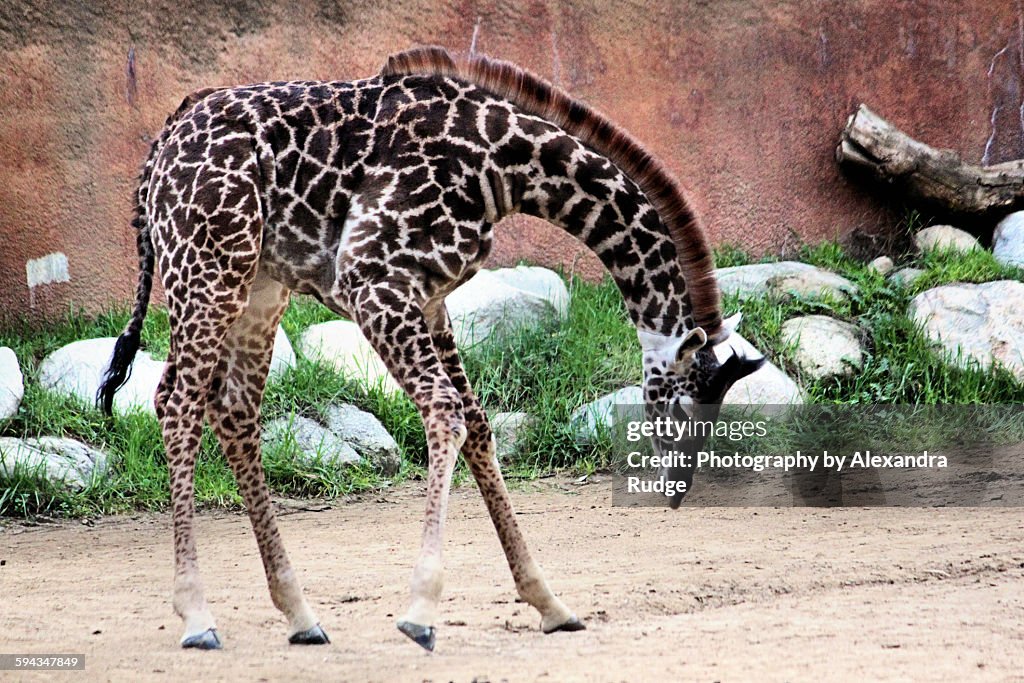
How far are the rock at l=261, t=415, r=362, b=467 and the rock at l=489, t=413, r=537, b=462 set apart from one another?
88cm

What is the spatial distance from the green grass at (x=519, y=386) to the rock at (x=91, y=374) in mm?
113

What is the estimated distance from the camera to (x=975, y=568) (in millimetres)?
4961

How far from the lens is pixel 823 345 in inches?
303

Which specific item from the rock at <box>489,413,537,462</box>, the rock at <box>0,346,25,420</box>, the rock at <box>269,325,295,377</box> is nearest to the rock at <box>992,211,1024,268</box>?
the rock at <box>489,413,537,462</box>

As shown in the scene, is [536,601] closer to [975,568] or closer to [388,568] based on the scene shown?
[388,568]

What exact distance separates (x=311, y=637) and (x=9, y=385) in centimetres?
347

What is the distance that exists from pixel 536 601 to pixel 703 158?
18.3 ft

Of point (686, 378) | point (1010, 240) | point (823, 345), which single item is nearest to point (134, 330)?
point (686, 378)

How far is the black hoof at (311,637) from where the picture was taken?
13.5ft

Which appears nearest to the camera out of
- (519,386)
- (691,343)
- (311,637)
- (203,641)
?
(203,641)

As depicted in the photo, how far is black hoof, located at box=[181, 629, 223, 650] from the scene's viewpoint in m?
3.99

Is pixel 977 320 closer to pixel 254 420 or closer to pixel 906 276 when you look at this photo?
pixel 906 276

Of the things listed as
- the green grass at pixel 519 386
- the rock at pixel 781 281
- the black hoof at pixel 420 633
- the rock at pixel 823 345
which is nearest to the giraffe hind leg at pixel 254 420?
the black hoof at pixel 420 633

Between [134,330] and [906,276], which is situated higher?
[906,276]
